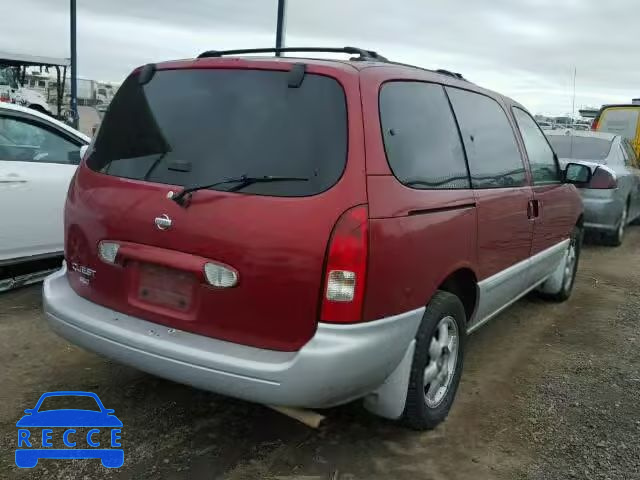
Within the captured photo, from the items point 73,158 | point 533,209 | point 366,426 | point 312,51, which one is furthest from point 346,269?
point 73,158

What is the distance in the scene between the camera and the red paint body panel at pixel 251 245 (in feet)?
8.13

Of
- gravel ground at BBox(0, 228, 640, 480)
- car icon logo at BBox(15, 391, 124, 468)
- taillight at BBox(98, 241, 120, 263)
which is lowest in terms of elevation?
car icon logo at BBox(15, 391, 124, 468)

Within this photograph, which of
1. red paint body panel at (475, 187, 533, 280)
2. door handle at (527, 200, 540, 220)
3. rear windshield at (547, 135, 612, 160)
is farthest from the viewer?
rear windshield at (547, 135, 612, 160)

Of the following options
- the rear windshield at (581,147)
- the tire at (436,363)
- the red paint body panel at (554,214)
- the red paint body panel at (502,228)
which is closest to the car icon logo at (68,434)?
the tire at (436,363)

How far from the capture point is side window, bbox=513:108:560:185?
174 inches

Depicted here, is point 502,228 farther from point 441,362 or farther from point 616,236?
point 616,236

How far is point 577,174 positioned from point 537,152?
59cm

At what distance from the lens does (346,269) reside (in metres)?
2.47

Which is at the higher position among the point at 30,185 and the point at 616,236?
the point at 30,185

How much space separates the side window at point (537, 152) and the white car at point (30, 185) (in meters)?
3.59

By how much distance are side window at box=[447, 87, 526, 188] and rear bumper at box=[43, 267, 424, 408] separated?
1087 millimetres

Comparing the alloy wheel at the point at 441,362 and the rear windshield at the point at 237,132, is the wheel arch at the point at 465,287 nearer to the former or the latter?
the alloy wheel at the point at 441,362

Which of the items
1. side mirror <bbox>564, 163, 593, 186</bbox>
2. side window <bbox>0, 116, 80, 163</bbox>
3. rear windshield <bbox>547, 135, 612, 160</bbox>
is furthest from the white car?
rear windshield <bbox>547, 135, 612, 160</bbox>

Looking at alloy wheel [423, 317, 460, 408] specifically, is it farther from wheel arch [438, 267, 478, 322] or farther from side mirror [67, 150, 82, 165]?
side mirror [67, 150, 82, 165]
